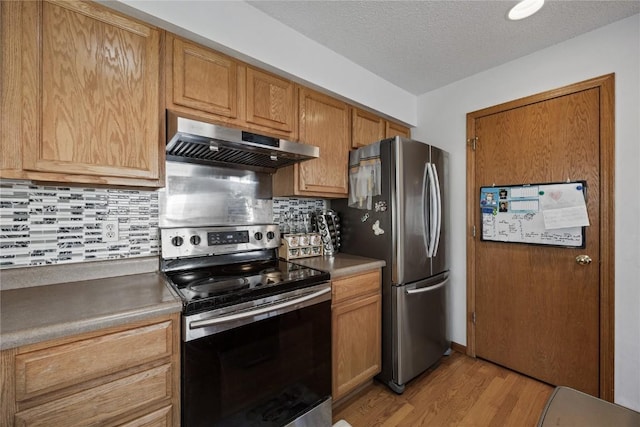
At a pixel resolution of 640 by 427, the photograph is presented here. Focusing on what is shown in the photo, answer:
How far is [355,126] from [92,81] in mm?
1666

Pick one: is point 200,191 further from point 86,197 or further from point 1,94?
point 1,94

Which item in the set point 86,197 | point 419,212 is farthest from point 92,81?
point 419,212

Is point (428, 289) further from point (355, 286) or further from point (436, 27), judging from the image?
point (436, 27)

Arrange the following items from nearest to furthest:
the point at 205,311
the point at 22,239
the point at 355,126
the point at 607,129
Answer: the point at 205,311 < the point at 22,239 < the point at 607,129 < the point at 355,126

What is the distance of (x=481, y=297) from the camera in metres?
2.30

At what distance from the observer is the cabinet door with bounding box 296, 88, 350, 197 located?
6.30 ft

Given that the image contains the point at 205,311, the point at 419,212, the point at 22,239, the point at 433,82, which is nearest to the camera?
the point at 205,311

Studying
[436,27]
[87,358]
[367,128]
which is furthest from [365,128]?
[87,358]

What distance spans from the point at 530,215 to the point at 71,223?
114 inches

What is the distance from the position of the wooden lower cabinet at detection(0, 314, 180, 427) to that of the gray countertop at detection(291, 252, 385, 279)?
2.94ft

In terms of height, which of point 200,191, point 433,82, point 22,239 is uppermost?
point 433,82

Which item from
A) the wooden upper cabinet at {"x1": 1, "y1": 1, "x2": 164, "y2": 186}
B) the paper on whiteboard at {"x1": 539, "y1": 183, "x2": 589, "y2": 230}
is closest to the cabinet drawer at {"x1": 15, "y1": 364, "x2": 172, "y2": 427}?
the wooden upper cabinet at {"x1": 1, "y1": 1, "x2": 164, "y2": 186}

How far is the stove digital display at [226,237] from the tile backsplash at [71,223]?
0.30 metres

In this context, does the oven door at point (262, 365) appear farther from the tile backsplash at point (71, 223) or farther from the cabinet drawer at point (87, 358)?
the tile backsplash at point (71, 223)
